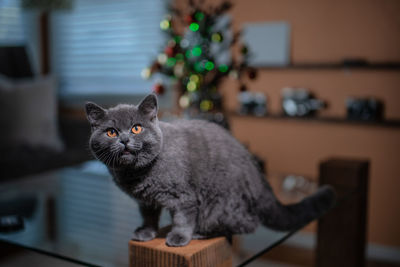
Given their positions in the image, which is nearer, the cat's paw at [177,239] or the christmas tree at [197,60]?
the cat's paw at [177,239]

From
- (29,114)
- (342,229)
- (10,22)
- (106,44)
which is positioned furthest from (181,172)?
(10,22)

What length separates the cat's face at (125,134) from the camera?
0.67 meters

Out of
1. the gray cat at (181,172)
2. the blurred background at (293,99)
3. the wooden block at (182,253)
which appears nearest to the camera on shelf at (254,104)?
the blurred background at (293,99)

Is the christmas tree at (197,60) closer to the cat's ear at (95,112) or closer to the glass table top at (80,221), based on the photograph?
the glass table top at (80,221)

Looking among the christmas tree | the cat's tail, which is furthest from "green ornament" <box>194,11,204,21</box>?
the cat's tail

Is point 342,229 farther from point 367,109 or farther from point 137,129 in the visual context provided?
point 367,109

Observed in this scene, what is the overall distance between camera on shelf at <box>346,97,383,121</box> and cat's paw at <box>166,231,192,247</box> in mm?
1854

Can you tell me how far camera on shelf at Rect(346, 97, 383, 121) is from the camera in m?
2.29

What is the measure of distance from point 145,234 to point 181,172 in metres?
0.14

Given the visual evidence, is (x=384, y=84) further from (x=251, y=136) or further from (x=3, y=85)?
(x=3, y=85)

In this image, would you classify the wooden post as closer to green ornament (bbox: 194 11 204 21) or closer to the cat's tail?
the cat's tail

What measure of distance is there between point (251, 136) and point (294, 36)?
2.23ft

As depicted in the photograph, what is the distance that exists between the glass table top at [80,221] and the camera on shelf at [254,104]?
1206 mm

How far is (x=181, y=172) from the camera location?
2.41 ft
